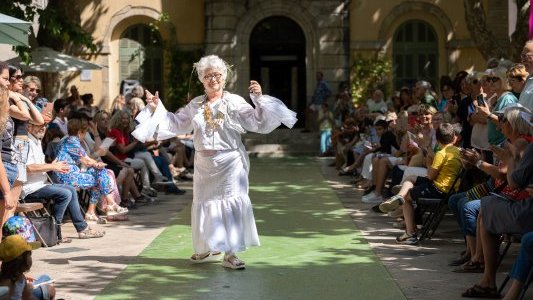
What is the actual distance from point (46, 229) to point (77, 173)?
1.37 m

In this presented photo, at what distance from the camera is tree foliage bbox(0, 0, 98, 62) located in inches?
735

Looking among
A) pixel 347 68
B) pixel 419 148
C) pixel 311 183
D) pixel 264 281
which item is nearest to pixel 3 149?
pixel 264 281

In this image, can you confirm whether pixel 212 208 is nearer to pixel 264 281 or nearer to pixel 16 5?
pixel 264 281

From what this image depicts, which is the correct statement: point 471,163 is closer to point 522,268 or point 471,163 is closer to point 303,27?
point 522,268

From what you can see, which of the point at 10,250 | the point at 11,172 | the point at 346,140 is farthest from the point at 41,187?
the point at 346,140

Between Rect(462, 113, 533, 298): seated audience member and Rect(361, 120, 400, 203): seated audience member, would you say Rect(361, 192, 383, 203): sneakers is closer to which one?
Rect(361, 120, 400, 203): seated audience member

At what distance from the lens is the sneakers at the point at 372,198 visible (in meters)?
14.9

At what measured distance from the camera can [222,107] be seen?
998 centimetres

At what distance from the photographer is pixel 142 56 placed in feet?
94.0

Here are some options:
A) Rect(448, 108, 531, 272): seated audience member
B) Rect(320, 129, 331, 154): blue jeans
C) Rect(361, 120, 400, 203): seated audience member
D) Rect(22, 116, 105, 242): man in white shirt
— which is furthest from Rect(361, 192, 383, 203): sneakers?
Rect(320, 129, 331, 154): blue jeans

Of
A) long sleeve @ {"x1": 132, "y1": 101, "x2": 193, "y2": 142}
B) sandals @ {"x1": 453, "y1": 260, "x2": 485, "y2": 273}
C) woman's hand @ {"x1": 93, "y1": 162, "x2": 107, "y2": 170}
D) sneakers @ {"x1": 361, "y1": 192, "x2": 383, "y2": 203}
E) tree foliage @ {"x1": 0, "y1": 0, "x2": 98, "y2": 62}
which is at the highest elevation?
tree foliage @ {"x1": 0, "y1": 0, "x2": 98, "y2": 62}

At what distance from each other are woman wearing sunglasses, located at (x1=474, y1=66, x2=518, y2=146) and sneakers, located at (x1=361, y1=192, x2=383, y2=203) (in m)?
4.20

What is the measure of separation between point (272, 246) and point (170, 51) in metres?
17.6

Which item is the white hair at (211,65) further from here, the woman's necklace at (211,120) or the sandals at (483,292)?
the sandals at (483,292)
